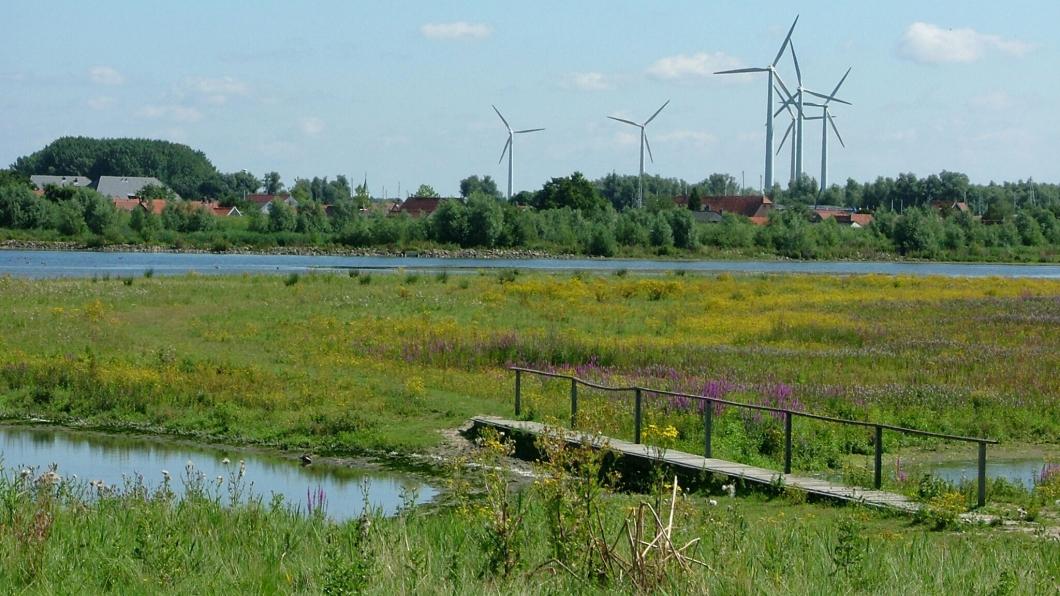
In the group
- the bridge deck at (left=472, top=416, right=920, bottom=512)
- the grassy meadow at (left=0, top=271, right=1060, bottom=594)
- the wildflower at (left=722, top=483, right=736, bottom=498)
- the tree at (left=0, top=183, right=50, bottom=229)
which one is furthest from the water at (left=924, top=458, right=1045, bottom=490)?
the tree at (left=0, top=183, right=50, bottom=229)

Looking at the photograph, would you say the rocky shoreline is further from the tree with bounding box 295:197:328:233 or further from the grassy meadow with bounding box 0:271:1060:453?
the grassy meadow with bounding box 0:271:1060:453

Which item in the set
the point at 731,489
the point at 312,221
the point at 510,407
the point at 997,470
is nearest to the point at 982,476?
the point at 731,489

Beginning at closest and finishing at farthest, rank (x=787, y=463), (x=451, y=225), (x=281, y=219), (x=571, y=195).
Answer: (x=787, y=463) → (x=451, y=225) → (x=281, y=219) → (x=571, y=195)

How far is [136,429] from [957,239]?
15550 cm

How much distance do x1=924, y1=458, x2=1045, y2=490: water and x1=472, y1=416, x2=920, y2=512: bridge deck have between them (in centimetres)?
252

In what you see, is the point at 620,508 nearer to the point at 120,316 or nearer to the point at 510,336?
the point at 510,336

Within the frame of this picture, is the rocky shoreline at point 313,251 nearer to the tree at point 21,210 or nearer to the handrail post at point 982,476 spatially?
the tree at point 21,210

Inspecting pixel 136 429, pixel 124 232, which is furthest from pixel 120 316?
pixel 124 232

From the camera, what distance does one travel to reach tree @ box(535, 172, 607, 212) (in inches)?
7426

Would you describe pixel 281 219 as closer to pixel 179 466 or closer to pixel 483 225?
pixel 483 225

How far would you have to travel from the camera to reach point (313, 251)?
151 m

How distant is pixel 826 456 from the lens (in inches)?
860

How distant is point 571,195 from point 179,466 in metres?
169

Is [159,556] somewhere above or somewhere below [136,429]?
above
